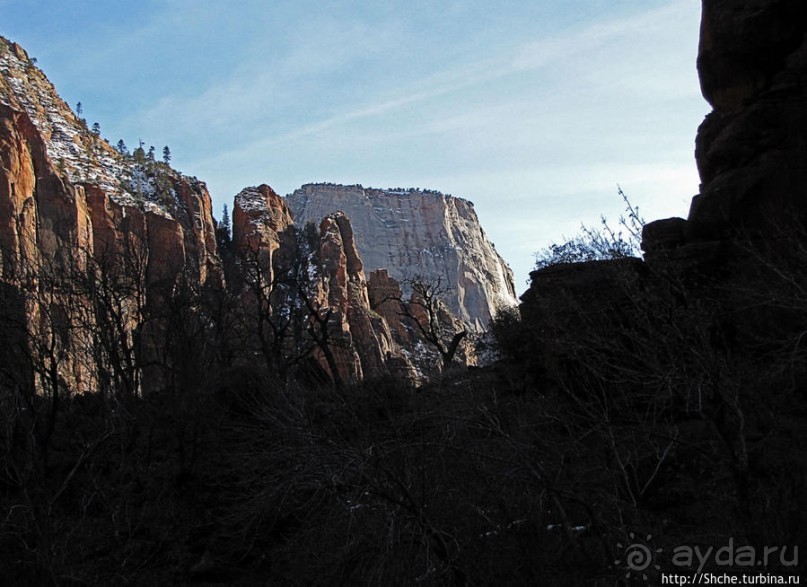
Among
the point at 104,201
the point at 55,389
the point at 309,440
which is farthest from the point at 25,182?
the point at 309,440

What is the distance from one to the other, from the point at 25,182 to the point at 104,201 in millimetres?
7730

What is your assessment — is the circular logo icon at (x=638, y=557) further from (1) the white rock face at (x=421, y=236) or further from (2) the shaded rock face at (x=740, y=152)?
(1) the white rock face at (x=421, y=236)

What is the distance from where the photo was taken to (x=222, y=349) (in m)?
19.1

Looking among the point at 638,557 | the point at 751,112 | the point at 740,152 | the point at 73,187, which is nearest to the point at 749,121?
the point at 751,112

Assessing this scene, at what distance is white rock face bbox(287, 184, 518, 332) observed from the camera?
460 feet

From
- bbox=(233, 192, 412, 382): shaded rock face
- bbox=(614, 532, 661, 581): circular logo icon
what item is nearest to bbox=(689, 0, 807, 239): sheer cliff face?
bbox=(614, 532, 661, 581): circular logo icon

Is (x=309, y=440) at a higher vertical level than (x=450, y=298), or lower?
lower

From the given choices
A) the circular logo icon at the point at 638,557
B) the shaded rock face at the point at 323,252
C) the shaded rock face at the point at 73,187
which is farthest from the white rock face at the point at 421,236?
the circular logo icon at the point at 638,557

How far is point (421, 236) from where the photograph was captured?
150m

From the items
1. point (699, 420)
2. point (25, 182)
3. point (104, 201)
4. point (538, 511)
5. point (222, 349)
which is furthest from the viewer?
point (104, 201)

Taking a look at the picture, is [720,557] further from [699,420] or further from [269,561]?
[269,561]

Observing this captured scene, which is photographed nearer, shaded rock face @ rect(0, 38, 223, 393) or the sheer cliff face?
the sheer cliff face

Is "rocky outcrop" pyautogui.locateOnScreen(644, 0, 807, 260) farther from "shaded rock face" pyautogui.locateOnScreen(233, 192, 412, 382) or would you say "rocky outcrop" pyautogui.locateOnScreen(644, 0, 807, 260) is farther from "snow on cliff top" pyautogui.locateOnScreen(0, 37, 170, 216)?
"snow on cliff top" pyautogui.locateOnScreen(0, 37, 170, 216)

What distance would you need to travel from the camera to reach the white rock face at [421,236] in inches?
5522
